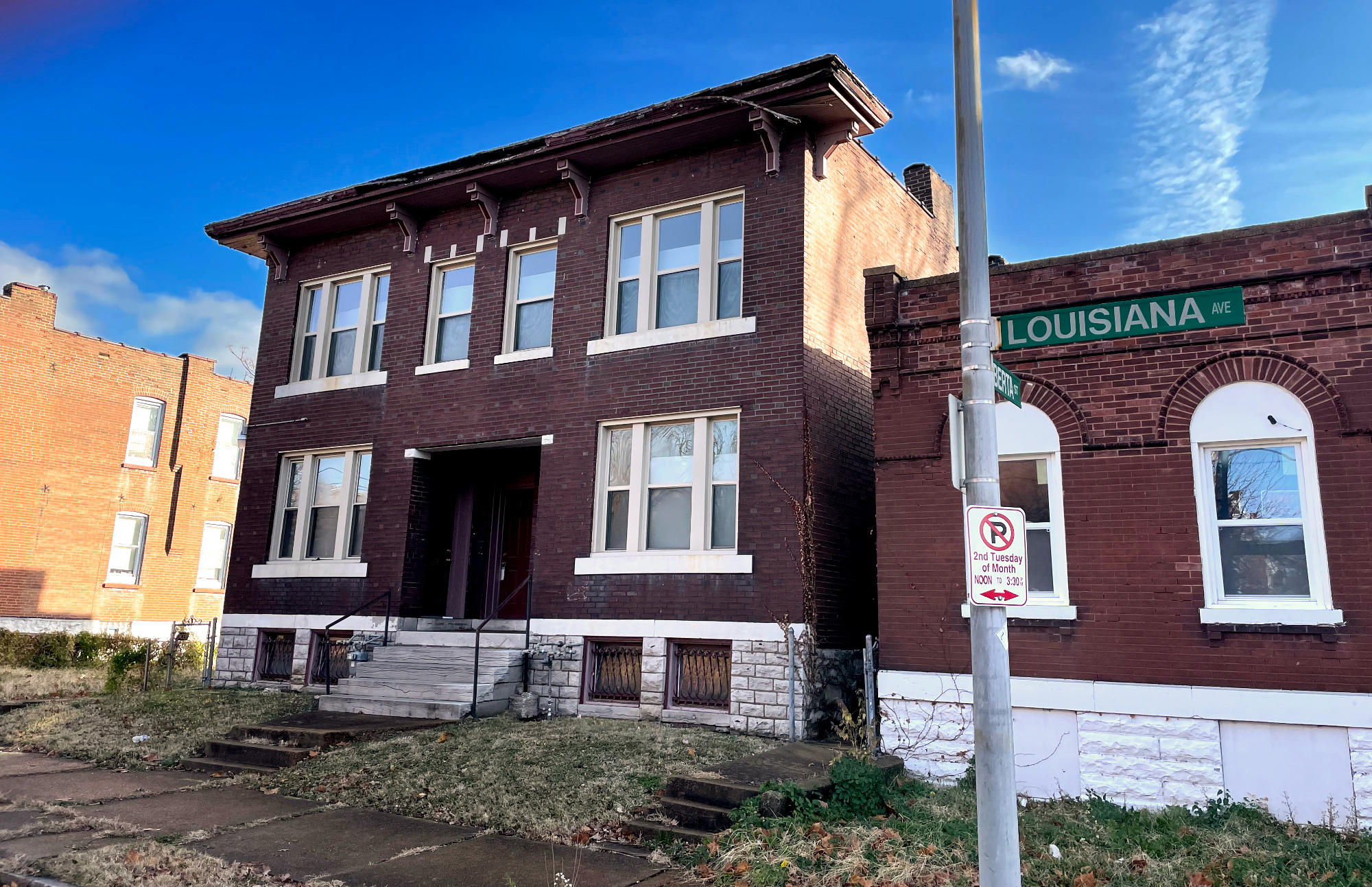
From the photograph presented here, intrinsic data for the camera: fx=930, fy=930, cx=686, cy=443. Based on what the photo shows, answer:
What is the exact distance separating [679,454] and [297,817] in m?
6.70

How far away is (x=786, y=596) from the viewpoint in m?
11.7

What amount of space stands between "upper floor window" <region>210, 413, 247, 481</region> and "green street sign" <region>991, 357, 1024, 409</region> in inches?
1205

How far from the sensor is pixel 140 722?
12.7 metres

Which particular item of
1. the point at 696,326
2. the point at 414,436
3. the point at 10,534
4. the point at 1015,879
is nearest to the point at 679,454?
the point at 696,326

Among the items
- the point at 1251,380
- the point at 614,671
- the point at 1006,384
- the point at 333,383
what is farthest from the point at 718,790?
the point at 333,383

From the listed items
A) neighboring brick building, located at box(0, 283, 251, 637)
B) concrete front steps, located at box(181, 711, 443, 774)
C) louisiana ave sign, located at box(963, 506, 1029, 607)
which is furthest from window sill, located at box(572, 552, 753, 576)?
neighboring brick building, located at box(0, 283, 251, 637)

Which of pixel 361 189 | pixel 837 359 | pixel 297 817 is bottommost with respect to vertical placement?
pixel 297 817

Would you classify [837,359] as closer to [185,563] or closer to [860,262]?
[860,262]

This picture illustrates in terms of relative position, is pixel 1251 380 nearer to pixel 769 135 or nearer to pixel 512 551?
pixel 769 135

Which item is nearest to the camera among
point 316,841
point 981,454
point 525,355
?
point 981,454

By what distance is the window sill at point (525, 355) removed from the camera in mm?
14430

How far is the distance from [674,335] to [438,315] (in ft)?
16.3

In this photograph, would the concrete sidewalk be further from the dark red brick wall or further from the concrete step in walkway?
the dark red brick wall

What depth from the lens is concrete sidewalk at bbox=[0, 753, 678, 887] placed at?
672cm
